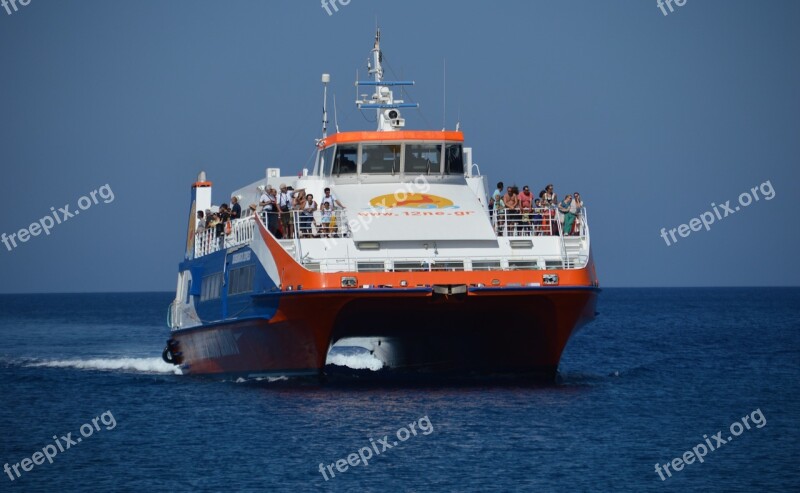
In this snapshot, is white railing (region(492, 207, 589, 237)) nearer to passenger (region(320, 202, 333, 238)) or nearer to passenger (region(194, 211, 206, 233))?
passenger (region(320, 202, 333, 238))

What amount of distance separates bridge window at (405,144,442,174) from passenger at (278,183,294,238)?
2.69m

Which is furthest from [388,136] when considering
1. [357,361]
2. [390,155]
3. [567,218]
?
[357,361]

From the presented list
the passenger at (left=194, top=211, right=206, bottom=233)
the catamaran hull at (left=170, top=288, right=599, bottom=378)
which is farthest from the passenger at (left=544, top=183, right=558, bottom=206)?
the passenger at (left=194, top=211, right=206, bottom=233)

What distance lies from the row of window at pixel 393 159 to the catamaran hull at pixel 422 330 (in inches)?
129

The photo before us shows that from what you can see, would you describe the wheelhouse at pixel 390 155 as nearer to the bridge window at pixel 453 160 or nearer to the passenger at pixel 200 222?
the bridge window at pixel 453 160

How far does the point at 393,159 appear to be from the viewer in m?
29.8

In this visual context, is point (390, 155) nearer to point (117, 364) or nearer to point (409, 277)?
point (409, 277)

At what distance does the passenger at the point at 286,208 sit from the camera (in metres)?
27.7

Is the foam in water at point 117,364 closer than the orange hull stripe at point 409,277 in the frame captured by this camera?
No

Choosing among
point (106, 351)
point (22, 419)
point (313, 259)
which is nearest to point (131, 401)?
point (22, 419)
